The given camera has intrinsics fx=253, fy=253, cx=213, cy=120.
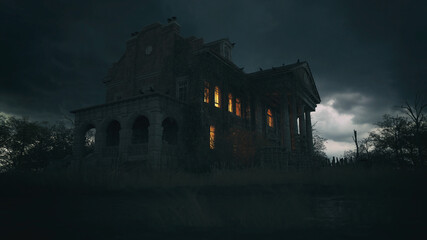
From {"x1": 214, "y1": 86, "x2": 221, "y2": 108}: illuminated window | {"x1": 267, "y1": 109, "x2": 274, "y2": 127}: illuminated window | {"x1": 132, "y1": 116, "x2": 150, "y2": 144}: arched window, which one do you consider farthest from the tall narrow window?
{"x1": 267, "y1": 109, "x2": 274, "y2": 127}: illuminated window

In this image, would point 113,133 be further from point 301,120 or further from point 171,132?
point 301,120

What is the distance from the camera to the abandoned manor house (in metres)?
15.2

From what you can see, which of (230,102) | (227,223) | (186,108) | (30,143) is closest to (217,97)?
(230,102)

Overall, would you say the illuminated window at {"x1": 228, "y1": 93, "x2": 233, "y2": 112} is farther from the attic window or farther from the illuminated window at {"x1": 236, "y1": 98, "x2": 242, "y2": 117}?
the attic window

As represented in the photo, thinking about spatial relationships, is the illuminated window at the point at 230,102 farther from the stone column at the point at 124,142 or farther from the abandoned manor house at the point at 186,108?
the stone column at the point at 124,142

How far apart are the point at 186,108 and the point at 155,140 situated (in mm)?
3766

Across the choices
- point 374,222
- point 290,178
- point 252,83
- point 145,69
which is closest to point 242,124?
point 252,83

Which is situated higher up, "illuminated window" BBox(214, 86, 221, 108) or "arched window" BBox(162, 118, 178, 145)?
"illuminated window" BBox(214, 86, 221, 108)

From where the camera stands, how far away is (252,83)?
22500 millimetres

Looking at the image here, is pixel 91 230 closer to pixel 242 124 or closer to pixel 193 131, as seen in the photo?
pixel 193 131

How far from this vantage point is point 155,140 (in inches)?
598

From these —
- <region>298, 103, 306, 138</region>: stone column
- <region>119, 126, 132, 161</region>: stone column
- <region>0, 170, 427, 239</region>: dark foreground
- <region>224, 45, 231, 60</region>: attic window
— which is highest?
<region>224, 45, 231, 60</region>: attic window

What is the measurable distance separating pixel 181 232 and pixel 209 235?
0.39m

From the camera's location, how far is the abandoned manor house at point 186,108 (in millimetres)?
15234
